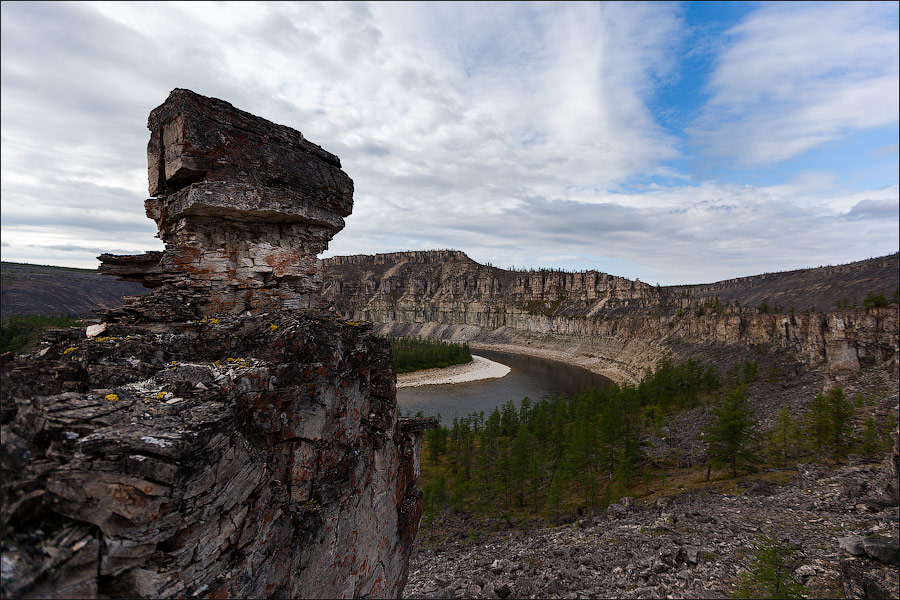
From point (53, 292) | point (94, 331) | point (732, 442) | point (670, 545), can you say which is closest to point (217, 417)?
point (94, 331)

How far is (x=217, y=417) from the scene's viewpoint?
6156mm

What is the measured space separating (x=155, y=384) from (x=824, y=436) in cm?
4269

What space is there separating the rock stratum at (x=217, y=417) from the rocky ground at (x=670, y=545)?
8792 millimetres

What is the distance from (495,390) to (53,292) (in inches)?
5602

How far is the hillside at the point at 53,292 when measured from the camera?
113 metres

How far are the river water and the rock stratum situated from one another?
40899mm

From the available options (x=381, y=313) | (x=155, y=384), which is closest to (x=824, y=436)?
(x=155, y=384)

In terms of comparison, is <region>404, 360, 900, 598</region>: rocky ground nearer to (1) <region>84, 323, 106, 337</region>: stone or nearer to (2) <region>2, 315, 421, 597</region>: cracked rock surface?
(2) <region>2, 315, 421, 597</region>: cracked rock surface

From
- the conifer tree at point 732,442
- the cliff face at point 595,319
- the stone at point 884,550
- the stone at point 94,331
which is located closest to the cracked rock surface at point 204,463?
the stone at point 94,331

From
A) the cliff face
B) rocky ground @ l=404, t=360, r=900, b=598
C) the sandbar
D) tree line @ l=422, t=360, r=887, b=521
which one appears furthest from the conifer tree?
the sandbar

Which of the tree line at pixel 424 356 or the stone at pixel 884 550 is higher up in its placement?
the stone at pixel 884 550

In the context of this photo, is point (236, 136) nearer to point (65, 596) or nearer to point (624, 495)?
point (65, 596)

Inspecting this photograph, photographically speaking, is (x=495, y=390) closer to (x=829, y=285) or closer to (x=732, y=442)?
(x=732, y=442)

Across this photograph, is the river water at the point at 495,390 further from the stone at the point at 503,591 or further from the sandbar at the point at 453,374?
the stone at the point at 503,591
